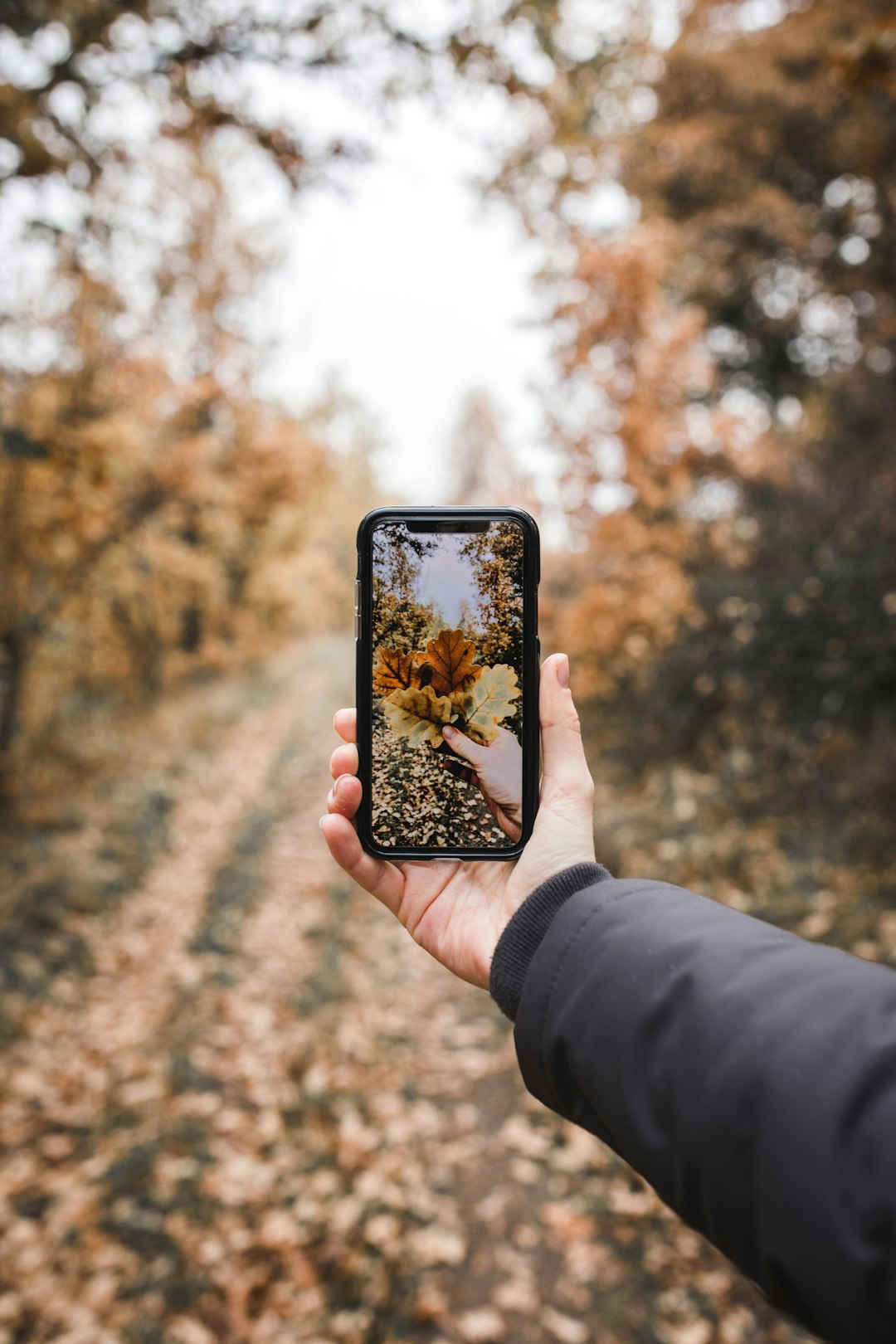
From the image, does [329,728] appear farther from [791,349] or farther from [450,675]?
Answer: [450,675]

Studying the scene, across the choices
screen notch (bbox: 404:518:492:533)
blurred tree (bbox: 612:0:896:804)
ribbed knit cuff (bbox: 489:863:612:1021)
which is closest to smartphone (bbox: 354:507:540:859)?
screen notch (bbox: 404:518:492:533)

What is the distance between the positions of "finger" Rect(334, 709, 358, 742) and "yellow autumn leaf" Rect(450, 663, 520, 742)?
0.23 meters

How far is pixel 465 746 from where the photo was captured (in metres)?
1.71

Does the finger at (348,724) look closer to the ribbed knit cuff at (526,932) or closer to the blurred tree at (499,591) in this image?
the blurred tree at (499,591)

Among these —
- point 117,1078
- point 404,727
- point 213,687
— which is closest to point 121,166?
point 404,727

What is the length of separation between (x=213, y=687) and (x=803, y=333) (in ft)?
34.9

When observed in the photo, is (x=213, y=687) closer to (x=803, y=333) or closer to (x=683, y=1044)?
(x=803, y=333)

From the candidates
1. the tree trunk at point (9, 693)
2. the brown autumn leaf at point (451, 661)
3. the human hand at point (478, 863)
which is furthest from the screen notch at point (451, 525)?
the tree trunk at point (9, 693)

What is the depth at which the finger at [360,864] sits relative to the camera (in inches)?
64.0

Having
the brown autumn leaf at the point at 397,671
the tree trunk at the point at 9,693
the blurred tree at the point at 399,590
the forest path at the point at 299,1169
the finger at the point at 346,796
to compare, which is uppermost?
the blurred tree at the point at 399,590

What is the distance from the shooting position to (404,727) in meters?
1.73

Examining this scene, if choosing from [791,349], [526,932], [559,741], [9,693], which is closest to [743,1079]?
[526,932]

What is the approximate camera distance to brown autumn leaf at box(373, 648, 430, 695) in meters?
1.71

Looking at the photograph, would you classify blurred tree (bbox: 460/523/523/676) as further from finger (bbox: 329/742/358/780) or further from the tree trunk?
the tree trunk
